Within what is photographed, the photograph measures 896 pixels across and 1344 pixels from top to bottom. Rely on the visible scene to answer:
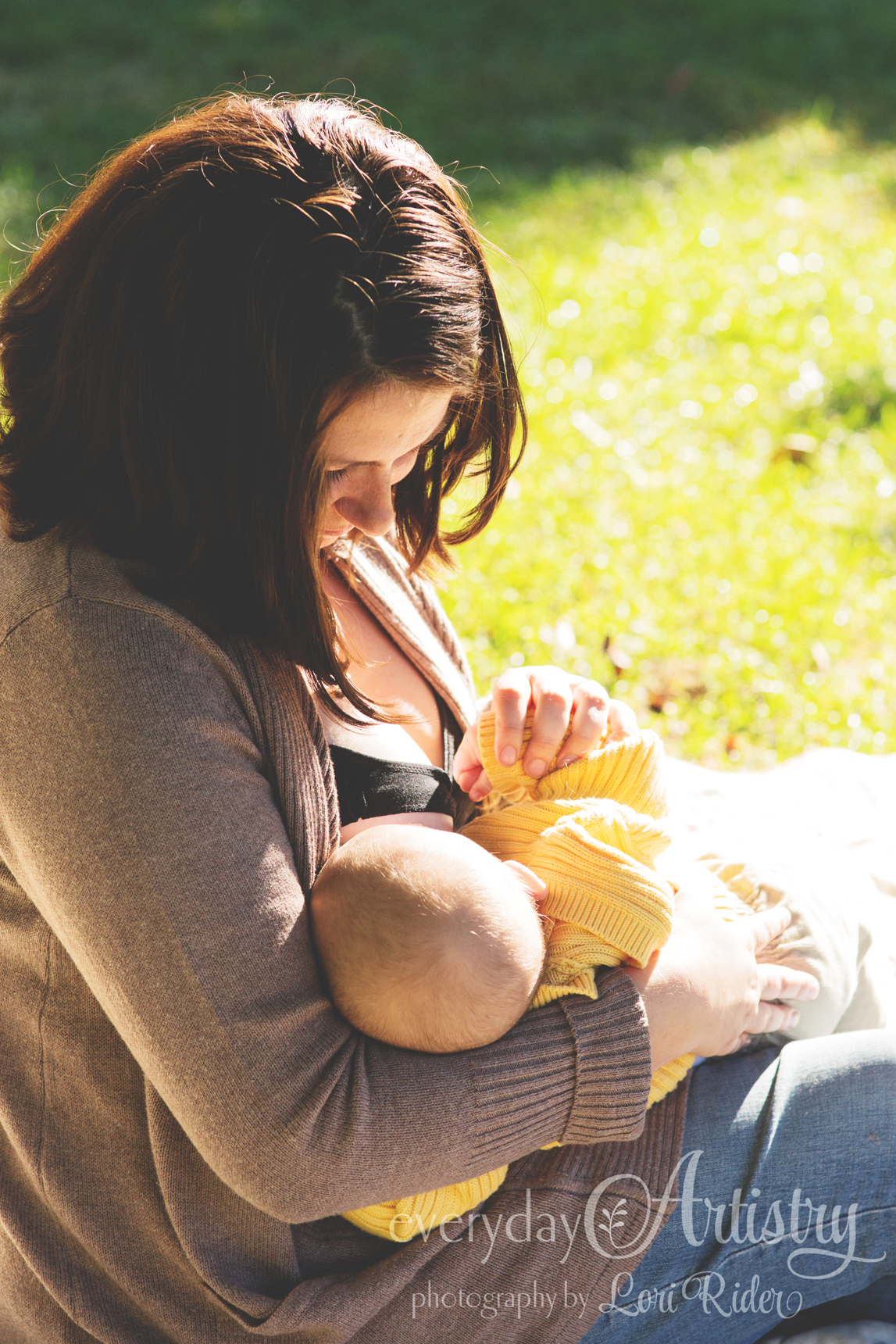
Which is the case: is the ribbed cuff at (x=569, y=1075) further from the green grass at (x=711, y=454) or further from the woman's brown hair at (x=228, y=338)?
the green grass at (x=711, y=454)

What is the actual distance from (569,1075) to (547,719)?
599 mm

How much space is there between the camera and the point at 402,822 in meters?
1.83

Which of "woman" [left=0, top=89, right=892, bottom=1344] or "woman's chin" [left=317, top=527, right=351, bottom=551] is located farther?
"woman's chin" [left=317, top=527, right=351, bottom=551]

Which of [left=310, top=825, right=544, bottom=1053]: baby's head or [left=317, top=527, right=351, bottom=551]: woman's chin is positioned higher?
[left=317, top=527, right=351, bottom=551]: woman's chin

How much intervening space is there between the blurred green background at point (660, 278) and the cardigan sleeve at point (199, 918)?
0.89 metres

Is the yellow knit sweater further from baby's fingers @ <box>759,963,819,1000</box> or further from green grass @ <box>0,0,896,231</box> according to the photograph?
green grass @ <box>0,0,896,231</box>

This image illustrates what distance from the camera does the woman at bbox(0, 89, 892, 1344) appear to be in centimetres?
135

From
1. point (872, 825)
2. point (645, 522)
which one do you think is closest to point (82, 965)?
point (872, 825)

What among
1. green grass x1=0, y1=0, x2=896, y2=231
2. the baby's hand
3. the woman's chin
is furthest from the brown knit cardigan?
green grass x1=0, y1=0, x2=896, y2=231

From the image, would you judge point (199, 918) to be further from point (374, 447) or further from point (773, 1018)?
point (773, 1018)

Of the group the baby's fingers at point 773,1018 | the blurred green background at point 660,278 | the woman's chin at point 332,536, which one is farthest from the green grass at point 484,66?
the baby's fingers at point 773,1018

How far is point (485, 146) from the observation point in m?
6.71

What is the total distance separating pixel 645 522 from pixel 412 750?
2.40 m

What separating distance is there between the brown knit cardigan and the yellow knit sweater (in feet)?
0.16
